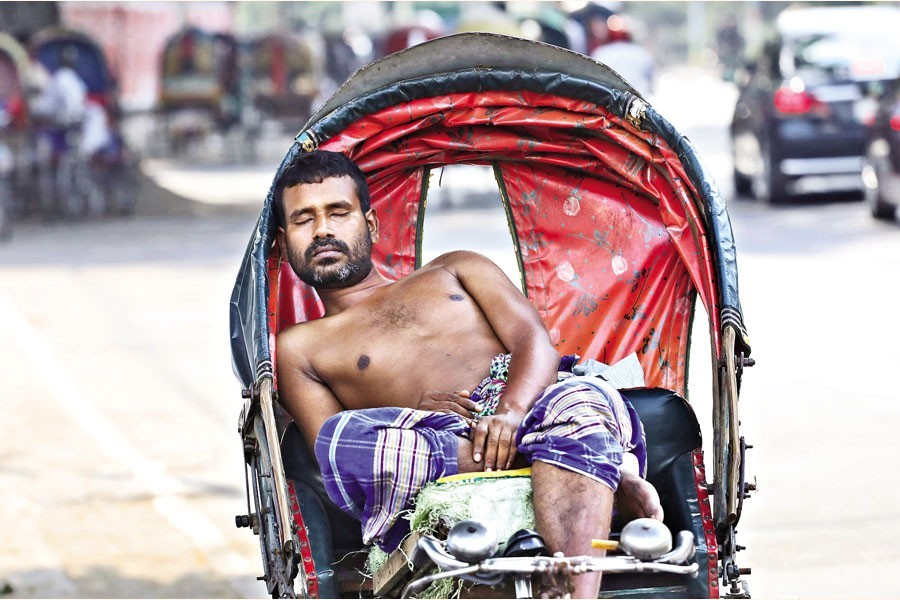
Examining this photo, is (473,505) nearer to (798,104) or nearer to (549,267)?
(549,267)

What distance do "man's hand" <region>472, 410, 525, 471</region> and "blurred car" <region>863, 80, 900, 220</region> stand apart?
376 inches

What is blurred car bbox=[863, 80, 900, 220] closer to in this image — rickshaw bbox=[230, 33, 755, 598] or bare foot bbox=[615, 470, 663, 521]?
rickshaw bbox=[230, 33, 755, 598]

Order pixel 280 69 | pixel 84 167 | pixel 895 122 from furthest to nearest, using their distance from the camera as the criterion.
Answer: pixel 280 69 < pixel 84 167 < pixel 895 122

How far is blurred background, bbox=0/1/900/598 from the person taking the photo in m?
5.52

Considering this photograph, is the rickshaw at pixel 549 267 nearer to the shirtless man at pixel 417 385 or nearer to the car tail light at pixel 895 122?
the shirtless man at pixel 417 385

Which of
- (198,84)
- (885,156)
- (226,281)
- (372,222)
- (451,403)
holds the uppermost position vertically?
(198,84)

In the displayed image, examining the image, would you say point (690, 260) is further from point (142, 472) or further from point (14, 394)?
point (14, 394)

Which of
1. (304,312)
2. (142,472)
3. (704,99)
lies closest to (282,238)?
(304,312)

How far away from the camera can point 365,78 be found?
4.26 meters

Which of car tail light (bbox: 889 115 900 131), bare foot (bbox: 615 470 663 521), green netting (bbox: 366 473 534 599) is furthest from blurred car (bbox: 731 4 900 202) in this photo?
green netting (bbox: 366 473 534 599)

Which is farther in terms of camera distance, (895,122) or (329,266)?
(895,122)

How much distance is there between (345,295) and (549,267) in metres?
0.93

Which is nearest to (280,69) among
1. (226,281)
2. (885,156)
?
(226,281)

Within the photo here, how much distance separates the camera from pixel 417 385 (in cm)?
391
